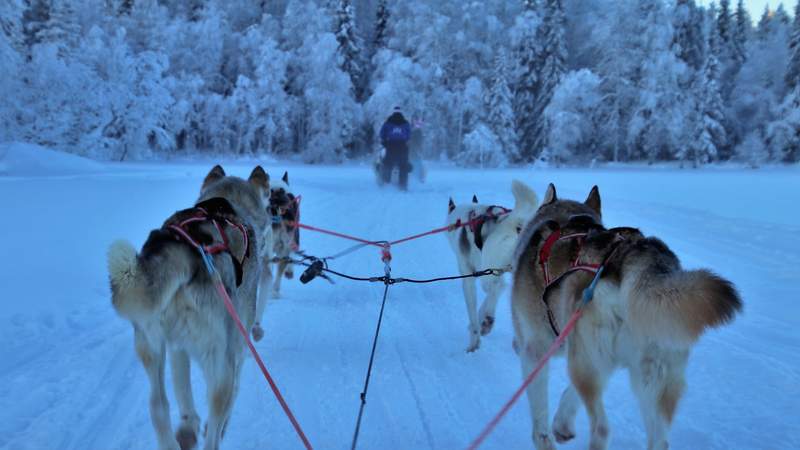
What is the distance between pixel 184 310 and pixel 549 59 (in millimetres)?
37228

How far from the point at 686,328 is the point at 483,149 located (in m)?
32.6

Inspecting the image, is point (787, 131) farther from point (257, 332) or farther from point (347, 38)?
point (257, 332)

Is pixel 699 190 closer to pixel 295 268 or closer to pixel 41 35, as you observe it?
pixel 295 268

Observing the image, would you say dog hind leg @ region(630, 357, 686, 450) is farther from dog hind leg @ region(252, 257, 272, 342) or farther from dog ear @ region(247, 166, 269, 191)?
dog hind leg @ region(252, 257, 272, 342)

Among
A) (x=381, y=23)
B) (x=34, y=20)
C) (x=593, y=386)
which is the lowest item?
(x=593, y=386)

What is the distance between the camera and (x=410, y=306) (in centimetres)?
568

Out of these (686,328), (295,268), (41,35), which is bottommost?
(295,268)

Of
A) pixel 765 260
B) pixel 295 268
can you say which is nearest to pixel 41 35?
pixel 295 268

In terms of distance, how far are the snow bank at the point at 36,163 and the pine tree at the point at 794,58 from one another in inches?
1446

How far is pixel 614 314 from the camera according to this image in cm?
214

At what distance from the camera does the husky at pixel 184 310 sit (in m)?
2.21

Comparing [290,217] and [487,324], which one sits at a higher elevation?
[290,217]

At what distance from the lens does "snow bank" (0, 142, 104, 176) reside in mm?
13750

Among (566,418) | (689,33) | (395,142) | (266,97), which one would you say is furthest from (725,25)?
(566,418)
